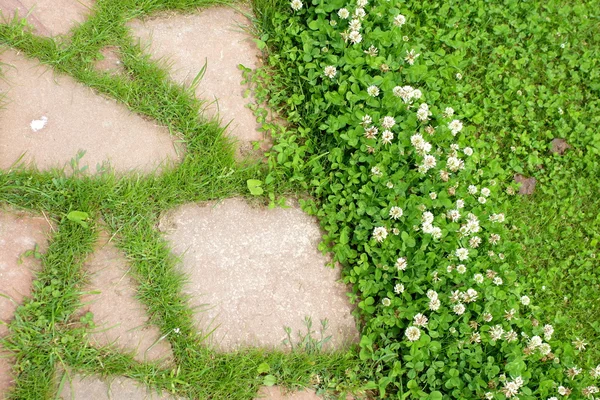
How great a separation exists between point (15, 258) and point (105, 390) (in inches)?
32.9

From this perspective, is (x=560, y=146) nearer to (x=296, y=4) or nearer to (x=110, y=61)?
(x=296, y=4)

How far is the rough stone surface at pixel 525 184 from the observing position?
3785 mm

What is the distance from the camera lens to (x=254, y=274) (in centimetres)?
307

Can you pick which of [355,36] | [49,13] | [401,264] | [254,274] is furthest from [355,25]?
[49,13]

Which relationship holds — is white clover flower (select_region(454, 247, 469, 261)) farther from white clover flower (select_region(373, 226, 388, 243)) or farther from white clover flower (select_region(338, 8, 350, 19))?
white clover flower (select_region(338, 8, 350, 19))

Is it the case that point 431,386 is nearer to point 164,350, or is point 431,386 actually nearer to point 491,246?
point 491,246

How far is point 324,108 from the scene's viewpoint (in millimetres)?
3354

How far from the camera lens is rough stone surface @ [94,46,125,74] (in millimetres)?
3330

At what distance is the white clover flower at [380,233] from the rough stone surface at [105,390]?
1404 mm

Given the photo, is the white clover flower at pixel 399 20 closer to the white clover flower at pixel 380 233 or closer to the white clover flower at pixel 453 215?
the white clover flower at pixel 453 215

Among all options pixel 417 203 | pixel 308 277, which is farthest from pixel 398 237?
pixel 308 277

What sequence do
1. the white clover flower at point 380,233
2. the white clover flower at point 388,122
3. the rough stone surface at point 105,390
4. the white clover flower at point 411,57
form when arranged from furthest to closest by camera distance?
the white clover flower at point 411,57, the white clover flower at point 388,122, the white clover flower at point 380,233, the rough stone surface at point 105,390

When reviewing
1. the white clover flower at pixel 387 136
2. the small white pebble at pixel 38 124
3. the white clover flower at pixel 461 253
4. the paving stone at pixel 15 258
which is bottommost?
the paving stone at pixel 15 258

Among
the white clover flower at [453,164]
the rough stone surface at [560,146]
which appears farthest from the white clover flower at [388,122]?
the rough stone surface at [560,146]
